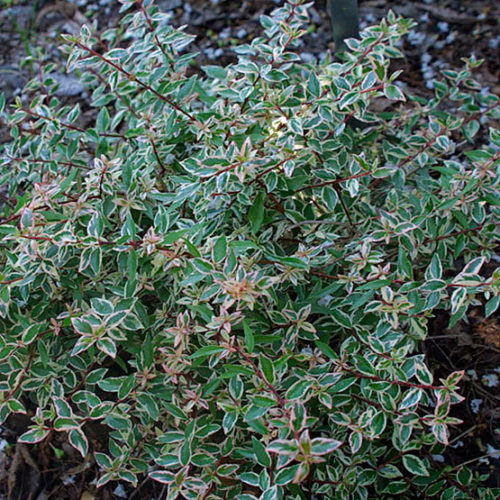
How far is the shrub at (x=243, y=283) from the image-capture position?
1606 millimetres

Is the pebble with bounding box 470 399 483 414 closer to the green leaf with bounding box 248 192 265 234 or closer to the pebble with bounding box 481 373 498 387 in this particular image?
the pebble with bounding box 481 373 498 387

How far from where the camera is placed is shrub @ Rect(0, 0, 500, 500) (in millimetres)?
1606

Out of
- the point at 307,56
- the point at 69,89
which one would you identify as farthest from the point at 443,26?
the point at 69,89

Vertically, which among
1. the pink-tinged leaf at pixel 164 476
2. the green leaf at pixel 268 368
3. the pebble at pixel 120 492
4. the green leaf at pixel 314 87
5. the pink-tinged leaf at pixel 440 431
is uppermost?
the green leaf at pixel 314 87

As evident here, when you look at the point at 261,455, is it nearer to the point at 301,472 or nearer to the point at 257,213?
the point at 301,472

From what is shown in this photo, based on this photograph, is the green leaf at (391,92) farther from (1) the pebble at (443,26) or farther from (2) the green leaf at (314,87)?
(1) the pebble at (443,26)

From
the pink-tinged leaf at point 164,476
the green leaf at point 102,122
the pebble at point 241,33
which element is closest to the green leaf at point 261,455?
the pink-tinged leaf at point 164,476

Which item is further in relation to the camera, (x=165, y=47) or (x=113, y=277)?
(x=165, y=47)

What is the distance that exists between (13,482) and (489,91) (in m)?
2.80

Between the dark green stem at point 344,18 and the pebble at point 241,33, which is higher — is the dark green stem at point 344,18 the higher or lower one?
the higher one

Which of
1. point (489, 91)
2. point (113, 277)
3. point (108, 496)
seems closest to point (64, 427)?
point (113, 277)

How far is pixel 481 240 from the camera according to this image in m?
1.98

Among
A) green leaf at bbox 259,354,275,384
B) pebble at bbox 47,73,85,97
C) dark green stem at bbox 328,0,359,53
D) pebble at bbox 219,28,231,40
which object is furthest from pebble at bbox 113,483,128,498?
pebble at bbox 219,28,231,40

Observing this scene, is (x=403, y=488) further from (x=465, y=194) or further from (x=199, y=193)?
(x=199, y=193)
